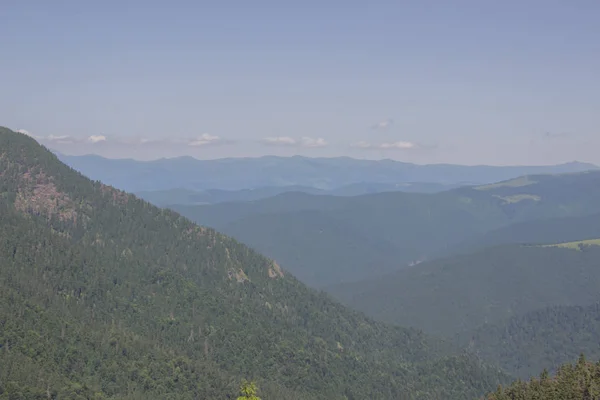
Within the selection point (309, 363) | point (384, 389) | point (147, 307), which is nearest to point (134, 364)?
point (147, 307)

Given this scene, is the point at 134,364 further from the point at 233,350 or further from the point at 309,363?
the point at 309,363

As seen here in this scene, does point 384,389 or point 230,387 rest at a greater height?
point 230,387

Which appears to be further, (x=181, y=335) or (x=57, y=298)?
(x=181, y=335)

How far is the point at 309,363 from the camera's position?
196750 mm

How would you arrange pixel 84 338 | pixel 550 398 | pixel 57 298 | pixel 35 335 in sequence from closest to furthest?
pixel 550 398 → pixel 35 335 → pixel 84 338 → pixel 57 298

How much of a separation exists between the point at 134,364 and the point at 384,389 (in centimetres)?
9043

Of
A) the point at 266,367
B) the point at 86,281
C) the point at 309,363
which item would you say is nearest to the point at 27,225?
the point at 86,281

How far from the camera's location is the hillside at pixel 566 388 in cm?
10281

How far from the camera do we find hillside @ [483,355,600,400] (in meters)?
103

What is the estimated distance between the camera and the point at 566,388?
10731 cm

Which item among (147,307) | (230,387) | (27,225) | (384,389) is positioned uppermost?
(27,225)

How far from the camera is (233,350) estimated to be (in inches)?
7559

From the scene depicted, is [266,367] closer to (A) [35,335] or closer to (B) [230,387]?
(B) [230,387]

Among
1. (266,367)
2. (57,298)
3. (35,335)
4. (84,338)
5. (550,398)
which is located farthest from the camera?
(266,367)
